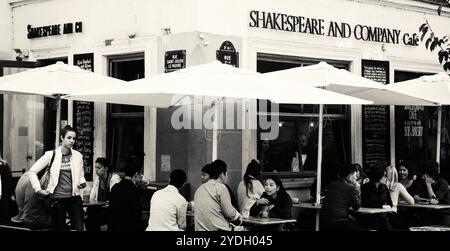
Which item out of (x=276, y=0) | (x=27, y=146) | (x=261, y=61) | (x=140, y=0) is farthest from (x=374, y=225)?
(x=27, y=146)

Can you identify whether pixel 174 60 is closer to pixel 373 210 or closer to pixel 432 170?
pixel 373 210

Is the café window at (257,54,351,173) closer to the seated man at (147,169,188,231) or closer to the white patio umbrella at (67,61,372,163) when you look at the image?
the white patio umbrella at (67,61,372,163)

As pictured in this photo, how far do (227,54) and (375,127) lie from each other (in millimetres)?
3322

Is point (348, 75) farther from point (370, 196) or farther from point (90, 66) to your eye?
point (90, 66)

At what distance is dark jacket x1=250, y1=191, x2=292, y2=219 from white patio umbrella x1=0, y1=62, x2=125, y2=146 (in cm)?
273

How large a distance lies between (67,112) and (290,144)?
3.61m

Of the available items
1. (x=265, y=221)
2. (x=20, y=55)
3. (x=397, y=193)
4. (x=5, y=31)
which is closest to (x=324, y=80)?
(x=397, y=193)

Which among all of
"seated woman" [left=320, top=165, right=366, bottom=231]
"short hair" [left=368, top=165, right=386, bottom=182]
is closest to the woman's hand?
"seated woman" [left=320, top=165, right=366, bottom=231]

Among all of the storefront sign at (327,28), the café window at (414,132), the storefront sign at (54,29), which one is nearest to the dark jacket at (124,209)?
the storefront sign at (327,28)

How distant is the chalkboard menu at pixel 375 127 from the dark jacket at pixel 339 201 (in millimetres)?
3848

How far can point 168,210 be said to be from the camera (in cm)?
718

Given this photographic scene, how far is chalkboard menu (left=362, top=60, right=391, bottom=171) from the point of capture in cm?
1202

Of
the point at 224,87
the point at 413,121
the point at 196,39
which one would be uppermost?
the point at 196,39

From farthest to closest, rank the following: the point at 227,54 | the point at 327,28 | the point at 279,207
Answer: the point at 327,28
the point at 227,54
the point at 279,207
